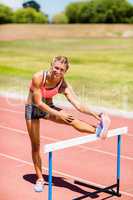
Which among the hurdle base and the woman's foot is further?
the woman's foot

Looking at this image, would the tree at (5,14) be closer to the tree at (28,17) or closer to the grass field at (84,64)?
the tree at (28,17)

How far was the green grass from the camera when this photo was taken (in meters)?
17.2

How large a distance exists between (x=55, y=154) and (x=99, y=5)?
50608 mm

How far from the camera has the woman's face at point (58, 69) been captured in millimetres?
5688

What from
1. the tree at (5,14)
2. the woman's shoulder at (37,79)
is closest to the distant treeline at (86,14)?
the tree at (5,14)

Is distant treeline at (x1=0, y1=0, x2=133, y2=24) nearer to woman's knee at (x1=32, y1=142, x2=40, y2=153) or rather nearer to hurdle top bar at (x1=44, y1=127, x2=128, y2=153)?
woman's knee at (x1=32, y1=142, x2=40, y2=153)

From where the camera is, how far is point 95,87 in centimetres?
1856

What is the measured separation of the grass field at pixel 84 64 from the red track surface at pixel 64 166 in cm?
438

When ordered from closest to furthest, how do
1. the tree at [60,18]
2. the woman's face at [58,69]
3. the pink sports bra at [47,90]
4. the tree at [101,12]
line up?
the woman's face at [58,69] < the pink sports bra at [47,90] < the tree at [101,12] < the tree at [60,18]

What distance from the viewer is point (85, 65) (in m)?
29.3

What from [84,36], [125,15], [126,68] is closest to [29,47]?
[84,36]

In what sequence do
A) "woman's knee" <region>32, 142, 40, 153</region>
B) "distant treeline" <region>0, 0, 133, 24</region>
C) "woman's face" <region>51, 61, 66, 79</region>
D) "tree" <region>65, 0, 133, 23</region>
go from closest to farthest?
"woman's face" <region>51, 61, 66, 79</region>, "woman's knee" <region>32, 142, 40, 153</region>, "distant treeline" <region>0, 0, 133, 24</region>, "tree" <region>65, 0, 133, 23</region>

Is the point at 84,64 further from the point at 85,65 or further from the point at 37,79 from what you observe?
the point at 37,79

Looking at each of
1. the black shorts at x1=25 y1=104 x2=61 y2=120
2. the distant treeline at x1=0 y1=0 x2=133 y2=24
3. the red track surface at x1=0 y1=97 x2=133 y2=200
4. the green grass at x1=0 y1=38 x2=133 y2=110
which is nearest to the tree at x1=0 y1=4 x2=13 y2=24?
the distant treeline at x1=0 y1=0 x2=133 y2=24
